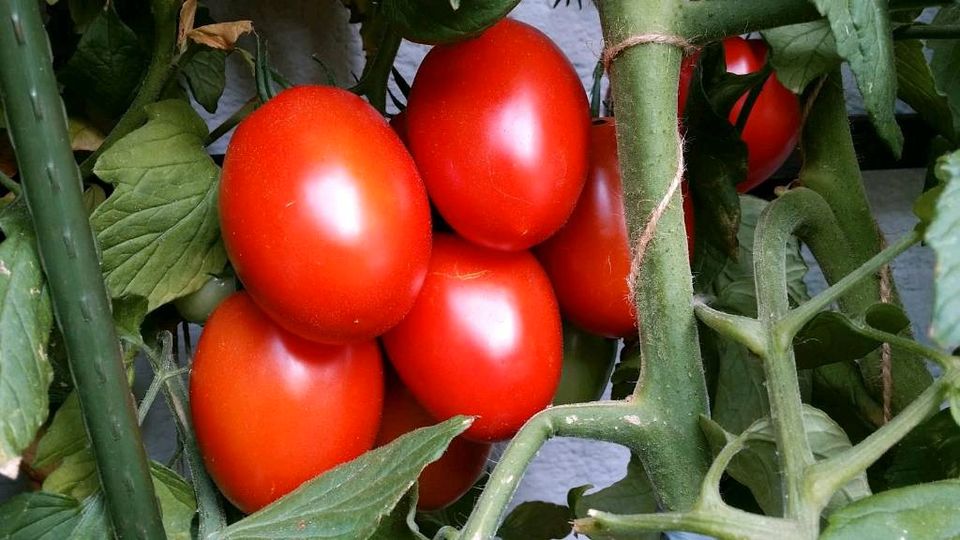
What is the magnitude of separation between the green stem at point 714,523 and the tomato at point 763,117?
0.27 m

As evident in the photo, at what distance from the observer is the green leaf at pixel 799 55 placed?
18.5 inches

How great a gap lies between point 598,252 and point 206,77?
1.01ft

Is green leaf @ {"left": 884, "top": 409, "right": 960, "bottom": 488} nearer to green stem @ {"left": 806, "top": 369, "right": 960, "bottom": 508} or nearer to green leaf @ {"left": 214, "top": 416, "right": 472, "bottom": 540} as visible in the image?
green stem @ {"left": 806, "top": 369, "right": 960, "bottom": 508}

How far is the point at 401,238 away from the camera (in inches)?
15.4

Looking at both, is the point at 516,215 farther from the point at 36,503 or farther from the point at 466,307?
the point at 36,503

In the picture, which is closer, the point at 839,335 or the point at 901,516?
the point at 901,516

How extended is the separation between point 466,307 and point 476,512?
118 mm

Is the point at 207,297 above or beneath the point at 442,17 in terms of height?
beneath

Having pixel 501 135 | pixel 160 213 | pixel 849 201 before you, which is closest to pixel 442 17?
pixel 501 135

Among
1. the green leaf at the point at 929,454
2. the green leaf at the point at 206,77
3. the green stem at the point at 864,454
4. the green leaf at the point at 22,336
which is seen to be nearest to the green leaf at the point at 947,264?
the green stem at the point at 864,454

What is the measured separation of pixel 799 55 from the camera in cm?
47

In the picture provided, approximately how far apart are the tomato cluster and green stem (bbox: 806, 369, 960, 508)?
0.15 m

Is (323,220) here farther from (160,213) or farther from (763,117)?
(763,117)

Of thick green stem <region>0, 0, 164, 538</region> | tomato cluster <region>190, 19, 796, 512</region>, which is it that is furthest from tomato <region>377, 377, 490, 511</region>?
thick green stem <region>0, 0, 164, 538</region>
